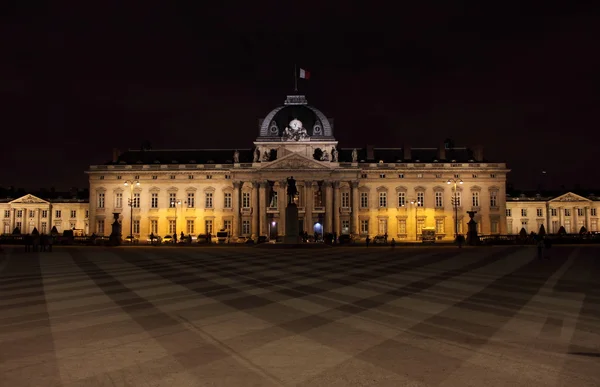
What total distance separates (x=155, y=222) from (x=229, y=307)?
8544 cm

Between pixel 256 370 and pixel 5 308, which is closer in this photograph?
pixel 256 370

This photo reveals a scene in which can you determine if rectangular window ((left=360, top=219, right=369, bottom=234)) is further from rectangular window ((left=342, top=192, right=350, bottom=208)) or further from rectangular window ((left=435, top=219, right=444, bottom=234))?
rectangular window ((left=435, top=219, right=444, bottom=234))

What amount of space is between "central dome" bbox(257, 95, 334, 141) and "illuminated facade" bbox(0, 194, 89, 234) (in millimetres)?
40615

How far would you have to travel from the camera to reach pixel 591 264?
33.4 meters

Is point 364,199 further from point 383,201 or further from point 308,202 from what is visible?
point 308,202

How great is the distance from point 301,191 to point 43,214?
5306cm

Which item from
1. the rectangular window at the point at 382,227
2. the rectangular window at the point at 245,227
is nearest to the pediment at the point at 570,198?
the rectangular window at the point at 382,227

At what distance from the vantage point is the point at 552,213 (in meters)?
113

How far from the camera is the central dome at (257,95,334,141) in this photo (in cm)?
9781

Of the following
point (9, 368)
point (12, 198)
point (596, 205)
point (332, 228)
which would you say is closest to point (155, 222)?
point (332, 228)

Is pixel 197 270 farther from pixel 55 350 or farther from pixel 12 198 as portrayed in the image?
pixel 12 198

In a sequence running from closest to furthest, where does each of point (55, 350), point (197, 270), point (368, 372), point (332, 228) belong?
1. point (368, 372)
2. point (55, 350)
3. point (197, 270)
4. point (332, 228)

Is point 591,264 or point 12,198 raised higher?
point 12,198

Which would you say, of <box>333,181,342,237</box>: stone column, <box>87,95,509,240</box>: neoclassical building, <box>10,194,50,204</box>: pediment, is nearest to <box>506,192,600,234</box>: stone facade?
<box>87,95,509,240</box>: neoclassical building
